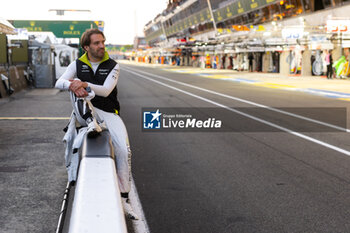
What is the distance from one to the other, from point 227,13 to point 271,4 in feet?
57.0

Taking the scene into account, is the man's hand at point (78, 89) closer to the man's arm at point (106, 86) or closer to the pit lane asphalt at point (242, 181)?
the man's arm at point (106, 86)

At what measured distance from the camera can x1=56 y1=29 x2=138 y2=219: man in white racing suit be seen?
4496mm

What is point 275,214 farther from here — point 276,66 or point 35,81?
point 276,66

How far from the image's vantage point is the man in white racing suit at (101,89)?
4496mm

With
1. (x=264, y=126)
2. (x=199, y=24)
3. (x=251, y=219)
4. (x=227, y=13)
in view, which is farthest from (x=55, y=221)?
(x=199, y=24)

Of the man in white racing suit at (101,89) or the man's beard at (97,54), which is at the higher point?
the man's beard at (97,54)

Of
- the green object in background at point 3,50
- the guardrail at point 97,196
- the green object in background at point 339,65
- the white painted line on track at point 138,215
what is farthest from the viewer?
the green object in background at point 339,65

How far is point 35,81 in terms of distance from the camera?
25219 millimetres

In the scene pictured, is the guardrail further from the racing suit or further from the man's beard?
the man's beard

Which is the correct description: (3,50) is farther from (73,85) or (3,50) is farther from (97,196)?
(97,196)

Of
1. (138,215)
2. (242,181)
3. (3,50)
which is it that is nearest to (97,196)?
(138,215)

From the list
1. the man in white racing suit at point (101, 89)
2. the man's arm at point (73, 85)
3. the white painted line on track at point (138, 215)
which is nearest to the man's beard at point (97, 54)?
the man in white racing suit at point (101, 89)

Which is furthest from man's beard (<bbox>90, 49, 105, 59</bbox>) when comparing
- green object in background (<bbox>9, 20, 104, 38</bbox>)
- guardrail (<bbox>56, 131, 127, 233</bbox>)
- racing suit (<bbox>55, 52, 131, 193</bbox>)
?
green object in background (<bbox>9, 20, 104, 38</bbox>)

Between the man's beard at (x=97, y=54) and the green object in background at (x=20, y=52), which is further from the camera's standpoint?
the green object in background at (x=20, y=52)
